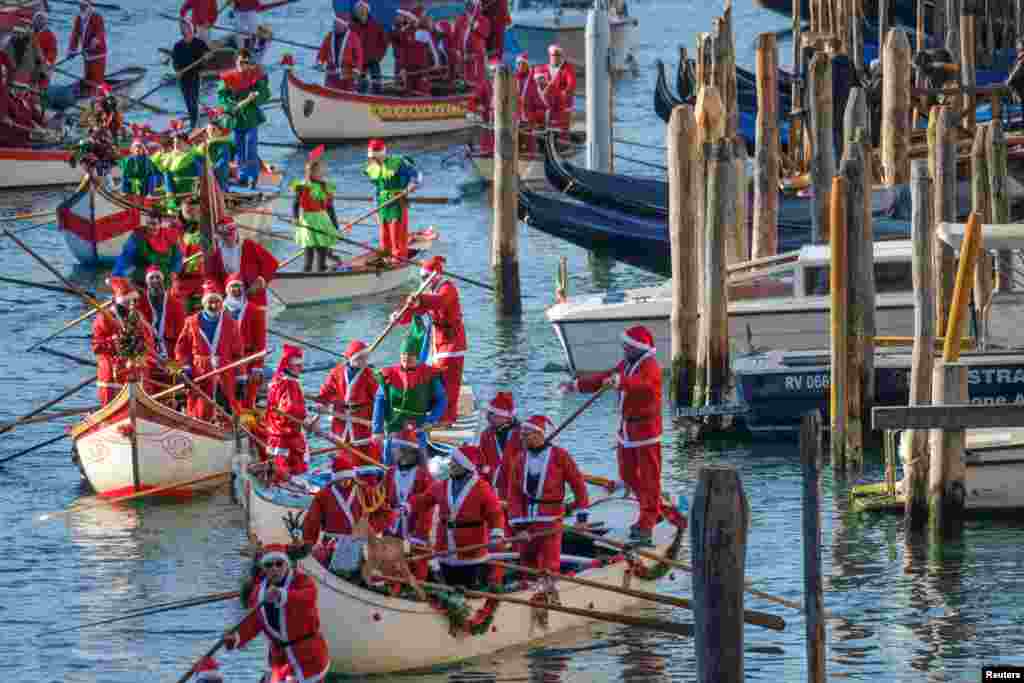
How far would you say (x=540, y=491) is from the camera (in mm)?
16781

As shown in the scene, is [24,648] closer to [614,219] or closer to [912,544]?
[912,544]

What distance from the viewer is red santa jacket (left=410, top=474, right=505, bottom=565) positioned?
1622 centimetres

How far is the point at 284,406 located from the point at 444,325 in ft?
7.37

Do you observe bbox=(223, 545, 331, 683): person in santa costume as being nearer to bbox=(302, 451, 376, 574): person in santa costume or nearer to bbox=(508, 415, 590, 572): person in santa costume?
bbox=(302, 451, 376, 574): person in santa costume

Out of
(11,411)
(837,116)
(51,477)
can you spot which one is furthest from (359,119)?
(51,477)

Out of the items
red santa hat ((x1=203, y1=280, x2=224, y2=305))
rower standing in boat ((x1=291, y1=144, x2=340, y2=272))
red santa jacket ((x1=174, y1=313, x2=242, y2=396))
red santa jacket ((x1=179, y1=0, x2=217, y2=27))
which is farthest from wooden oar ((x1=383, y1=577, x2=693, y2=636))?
red santa jacket ((x1=179, y1=0, x2=217, y2=27))

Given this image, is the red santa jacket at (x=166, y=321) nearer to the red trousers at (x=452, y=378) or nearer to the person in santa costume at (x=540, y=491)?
the red trousers at (x=452, y=378)

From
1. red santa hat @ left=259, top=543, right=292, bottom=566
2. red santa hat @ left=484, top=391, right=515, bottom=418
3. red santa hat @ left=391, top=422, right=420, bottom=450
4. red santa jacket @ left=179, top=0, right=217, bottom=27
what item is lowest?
red santa hat @ left=259, top=543, right=292, bottom=566

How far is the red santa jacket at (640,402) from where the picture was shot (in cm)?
1834

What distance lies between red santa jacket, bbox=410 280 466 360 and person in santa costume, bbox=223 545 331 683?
291 inches

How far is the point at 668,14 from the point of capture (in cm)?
5934

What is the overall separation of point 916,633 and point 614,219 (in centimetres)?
1156

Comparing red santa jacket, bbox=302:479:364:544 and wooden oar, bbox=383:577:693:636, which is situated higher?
red santa jacket, bbox=302:479:364:544

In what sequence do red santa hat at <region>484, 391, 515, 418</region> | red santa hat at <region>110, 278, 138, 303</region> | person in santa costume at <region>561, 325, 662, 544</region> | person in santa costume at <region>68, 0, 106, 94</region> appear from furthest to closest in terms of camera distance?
person in santa costume at <region>68, 0, 106, 94</region>
red santa hat at <region>110, 278, 138, 303</region>
person in santa costume at <region>561, 325, 662, 544</region>
red santa hat at <region>484, 391, 515, 418</region>
